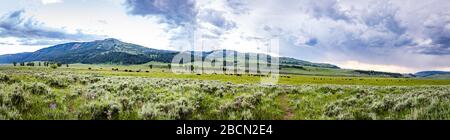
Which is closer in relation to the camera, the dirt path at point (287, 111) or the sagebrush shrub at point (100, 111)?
the sagebrush shrub at point (100, 111)

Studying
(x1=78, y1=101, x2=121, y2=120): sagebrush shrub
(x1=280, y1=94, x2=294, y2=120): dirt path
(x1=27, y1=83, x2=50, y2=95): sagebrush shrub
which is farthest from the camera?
(x1=27, y1=83, x2=50, y2=95): sagebrush shrub

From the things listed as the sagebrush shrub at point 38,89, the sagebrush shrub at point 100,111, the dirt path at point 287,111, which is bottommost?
the dirt path at point 287,111

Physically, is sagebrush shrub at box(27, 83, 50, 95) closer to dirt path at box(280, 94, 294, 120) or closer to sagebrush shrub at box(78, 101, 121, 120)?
sagebrush shrub at box(78, 101, 121, 120)

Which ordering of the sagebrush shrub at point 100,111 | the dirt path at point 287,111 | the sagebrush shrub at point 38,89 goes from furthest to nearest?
the sagebrush shrub at point 38,89 → the dirt path at point 287,111 → the sagebrush shrub at point 100,111

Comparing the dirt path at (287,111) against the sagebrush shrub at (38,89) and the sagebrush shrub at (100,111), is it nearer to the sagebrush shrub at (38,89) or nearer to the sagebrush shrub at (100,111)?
the sagebrush shrub at (100,111)

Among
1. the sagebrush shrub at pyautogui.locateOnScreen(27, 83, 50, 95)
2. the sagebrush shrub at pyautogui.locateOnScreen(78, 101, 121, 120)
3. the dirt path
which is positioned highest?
the sagebrush shrub at pyautogui.locateOnScreen(27, 83, 50, 95)

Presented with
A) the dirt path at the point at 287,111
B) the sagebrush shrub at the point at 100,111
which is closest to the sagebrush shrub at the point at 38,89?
the sagebrush shrub at the point at 100,111

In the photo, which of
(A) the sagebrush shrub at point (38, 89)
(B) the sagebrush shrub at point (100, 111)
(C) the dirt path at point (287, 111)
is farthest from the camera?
(A) the sagebrush shrub at point (38, 89)

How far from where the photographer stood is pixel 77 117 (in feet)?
33.3

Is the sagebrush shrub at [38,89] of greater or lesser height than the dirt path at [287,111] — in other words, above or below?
above

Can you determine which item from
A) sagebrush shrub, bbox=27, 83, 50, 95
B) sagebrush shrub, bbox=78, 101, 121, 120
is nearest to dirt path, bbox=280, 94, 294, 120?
sagebrush shrub, bbox=78, 101, 121, 120

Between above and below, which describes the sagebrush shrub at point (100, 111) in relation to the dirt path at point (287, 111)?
above
